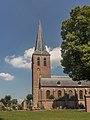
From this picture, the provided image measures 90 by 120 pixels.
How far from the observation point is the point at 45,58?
87750 millimetres

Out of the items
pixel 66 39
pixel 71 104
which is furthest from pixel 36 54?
pixel 66 39

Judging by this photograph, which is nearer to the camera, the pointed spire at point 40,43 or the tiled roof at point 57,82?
the tiled roof at point 57,82

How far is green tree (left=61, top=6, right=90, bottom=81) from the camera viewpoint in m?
26.6

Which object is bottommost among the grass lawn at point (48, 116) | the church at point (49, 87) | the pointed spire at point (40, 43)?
the grass lawn at point (48, 116)

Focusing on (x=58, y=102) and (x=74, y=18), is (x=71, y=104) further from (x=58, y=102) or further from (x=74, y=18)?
(x=74, y=18)

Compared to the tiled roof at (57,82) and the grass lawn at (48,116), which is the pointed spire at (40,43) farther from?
the grass lawn at (48,116)

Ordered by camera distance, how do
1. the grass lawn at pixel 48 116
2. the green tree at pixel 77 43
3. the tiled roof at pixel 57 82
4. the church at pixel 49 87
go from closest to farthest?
the grass lawn at pixel 48 116 < the green tree at pixel 77 43 < the church at pixel 49 87 < the tiled roof at pixel 57 82

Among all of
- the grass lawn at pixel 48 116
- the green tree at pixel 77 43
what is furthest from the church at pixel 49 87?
the grass lawn at pixel 48 116

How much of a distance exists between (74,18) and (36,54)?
2319 inches

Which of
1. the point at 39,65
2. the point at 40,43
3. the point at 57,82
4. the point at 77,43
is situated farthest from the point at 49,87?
the point at 77,43

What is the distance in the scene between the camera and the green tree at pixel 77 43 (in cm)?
2659

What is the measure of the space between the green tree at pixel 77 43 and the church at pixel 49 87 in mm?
48663

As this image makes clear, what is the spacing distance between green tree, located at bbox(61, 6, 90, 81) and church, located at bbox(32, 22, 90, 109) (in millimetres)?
48663

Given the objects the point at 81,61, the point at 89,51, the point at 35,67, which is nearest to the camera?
the point at 89,51
